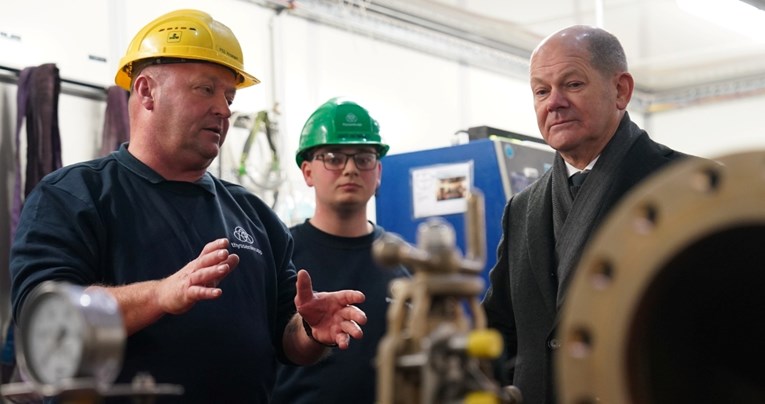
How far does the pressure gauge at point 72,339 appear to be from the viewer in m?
0.91

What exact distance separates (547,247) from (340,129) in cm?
132

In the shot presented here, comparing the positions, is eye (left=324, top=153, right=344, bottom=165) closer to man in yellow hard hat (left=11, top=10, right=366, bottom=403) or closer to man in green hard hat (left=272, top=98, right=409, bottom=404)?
man in green hard hat (left=272, top=98, right=409, bottom=404)

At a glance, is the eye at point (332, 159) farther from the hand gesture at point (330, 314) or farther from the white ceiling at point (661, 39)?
the white ceiling at point (661, 39)

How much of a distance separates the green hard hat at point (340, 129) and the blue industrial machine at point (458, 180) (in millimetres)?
659

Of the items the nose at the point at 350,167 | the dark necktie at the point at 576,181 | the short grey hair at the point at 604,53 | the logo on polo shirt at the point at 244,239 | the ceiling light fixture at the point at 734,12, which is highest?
the ceiling light fixture at the point at 734,12

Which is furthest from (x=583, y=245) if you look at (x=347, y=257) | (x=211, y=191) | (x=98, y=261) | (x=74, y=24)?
(x=74, y=24)

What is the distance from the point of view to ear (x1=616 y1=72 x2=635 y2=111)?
2439 millimetres

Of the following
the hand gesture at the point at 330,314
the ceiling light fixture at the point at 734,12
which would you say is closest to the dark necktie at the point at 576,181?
the hand gesture at the point at 330,314

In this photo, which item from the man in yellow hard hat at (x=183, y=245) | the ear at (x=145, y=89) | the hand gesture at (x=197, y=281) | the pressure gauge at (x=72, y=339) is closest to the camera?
the pressure gauge at (x=72, y=339)

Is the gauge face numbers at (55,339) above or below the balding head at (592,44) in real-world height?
below

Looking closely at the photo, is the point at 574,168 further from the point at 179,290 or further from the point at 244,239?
the point at 179,290

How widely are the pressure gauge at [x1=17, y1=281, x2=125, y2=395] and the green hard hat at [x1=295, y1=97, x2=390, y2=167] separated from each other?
2373 mm

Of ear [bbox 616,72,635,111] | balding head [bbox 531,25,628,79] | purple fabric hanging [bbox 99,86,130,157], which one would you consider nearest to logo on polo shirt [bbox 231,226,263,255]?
balding head [bbox 531,25,628,79]

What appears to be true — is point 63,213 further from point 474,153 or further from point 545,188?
point 474,153
